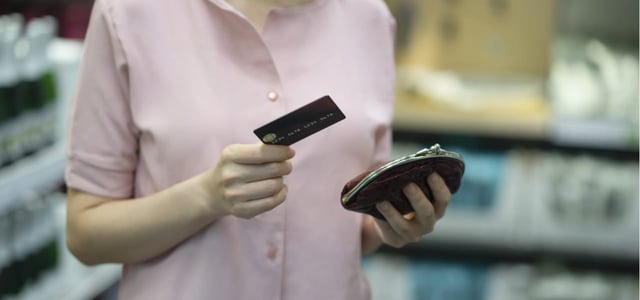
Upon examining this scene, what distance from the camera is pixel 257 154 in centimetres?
118

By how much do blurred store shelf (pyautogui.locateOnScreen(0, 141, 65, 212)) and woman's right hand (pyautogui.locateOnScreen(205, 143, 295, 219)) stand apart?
948 millimetres

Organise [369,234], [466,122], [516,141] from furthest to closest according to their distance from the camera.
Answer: [516,141], [466,122], [369,234]

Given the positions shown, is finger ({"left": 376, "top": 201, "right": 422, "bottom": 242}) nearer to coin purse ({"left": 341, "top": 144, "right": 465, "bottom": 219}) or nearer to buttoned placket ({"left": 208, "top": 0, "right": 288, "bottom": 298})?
coin purse ({"left": 341, "top": 144, "right": 465, "bottom": 219})

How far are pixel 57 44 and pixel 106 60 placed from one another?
3.97 ft

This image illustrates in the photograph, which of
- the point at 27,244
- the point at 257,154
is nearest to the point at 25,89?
the point at 27,244

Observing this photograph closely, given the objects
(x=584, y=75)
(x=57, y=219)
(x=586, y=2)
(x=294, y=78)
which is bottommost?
(x=57, y=219)

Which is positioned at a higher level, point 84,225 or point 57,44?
point 57,44

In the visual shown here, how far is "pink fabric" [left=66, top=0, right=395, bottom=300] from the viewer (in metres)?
1.30

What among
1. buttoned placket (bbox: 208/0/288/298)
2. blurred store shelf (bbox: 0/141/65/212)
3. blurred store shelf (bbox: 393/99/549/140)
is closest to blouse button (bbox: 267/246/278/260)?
buttoned placket (bbox: 208/0/288/298)

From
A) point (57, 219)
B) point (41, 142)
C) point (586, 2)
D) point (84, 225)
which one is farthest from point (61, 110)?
point (586, 2)

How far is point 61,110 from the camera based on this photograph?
2328mm

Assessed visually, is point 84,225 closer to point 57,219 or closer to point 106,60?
point 106,60

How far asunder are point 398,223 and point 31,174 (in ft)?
3.61

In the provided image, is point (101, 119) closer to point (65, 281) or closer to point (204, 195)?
point (204, 195)
